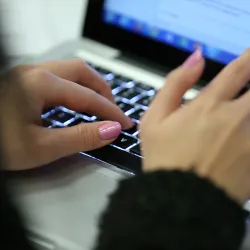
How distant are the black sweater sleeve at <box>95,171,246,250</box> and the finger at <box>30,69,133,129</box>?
217 millimetres

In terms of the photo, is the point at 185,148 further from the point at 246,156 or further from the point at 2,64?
the point at 2,64

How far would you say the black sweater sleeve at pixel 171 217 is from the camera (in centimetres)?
41

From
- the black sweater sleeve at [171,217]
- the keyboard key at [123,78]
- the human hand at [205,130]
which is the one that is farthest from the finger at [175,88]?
the keyboard key at [123,78]

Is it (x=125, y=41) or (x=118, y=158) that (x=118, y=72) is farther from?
(x=118, y=158)

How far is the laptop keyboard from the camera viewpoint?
61cm

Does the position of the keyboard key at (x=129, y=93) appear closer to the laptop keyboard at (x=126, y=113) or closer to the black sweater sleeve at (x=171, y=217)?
the laptop keyboard at (x=126, y=113)

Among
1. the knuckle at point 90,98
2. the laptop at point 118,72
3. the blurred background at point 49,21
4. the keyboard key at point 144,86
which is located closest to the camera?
the laptop at point 118,72

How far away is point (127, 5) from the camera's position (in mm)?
774

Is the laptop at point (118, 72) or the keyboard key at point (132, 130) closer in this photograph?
the laptop at point (118, 72)

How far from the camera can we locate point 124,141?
2.08 ft

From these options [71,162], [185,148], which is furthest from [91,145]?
[185,148]

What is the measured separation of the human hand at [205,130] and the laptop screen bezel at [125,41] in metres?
0.20

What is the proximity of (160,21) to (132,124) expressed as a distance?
0.55 ft

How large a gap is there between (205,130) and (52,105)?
21 cm
